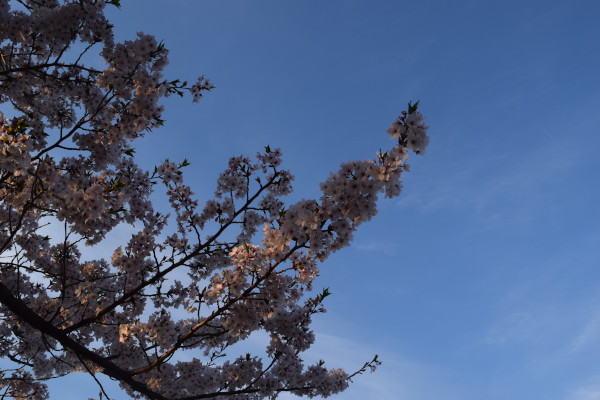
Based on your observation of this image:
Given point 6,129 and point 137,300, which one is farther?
point 137,300

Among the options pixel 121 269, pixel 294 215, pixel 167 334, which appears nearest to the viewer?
pixel 294 215

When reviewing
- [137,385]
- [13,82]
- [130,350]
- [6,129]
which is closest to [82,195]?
[6,129]

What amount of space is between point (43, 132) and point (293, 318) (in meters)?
6.35

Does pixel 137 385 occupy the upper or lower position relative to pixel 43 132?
lower

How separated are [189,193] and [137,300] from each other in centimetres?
280

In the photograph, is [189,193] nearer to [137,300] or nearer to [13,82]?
[137,300]

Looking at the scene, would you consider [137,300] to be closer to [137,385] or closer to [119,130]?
[137,385]

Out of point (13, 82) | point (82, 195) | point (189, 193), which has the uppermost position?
point (13, 82)

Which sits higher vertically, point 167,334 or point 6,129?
point 6,129

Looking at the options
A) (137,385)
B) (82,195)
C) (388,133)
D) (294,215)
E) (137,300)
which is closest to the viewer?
(388,133)

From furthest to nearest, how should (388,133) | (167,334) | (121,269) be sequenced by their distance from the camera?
(121,269) → (167,334) → (388,133)

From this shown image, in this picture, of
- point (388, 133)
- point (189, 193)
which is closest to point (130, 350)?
point (189, 193)

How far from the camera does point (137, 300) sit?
10.0m

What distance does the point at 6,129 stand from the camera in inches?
226
